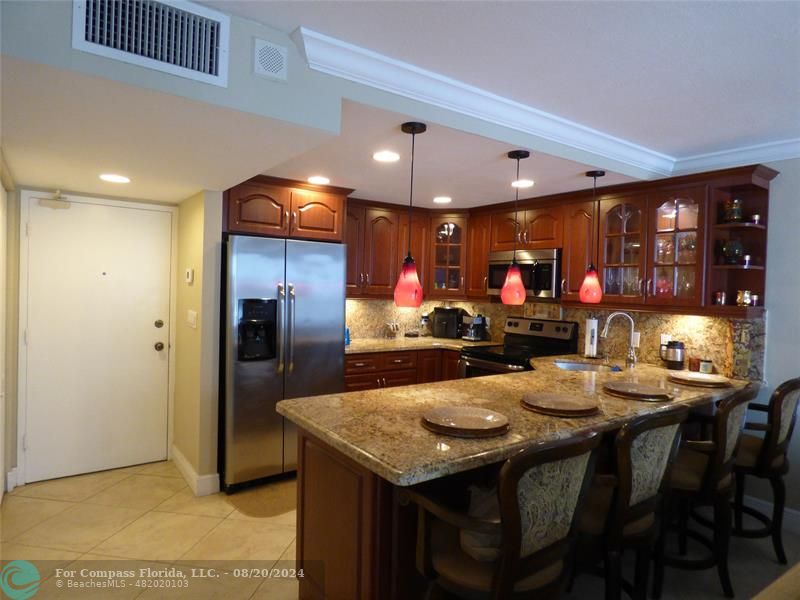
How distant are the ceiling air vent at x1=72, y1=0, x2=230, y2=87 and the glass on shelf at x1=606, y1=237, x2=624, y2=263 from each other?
300cm

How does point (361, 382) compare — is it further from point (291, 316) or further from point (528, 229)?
point (528, 229)

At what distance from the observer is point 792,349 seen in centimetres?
296

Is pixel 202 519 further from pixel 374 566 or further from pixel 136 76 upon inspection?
pixel 136 76

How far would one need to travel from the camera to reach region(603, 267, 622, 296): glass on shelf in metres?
3.59

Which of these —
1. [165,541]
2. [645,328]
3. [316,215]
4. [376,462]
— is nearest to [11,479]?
[165,541]

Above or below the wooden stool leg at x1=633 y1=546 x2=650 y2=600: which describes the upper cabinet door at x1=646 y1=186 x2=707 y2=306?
above

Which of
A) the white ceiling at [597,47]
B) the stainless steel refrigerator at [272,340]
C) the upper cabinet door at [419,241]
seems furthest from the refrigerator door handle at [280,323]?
the white ceiling at [597,47]

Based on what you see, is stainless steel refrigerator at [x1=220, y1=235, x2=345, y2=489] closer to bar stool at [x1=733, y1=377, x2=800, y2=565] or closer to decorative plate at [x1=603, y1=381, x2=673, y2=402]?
decorative plate at [x1=603, y1=381, x2=673, y2=402]

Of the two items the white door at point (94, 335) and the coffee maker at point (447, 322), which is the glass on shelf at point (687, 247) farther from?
the white door at point (94, 335)

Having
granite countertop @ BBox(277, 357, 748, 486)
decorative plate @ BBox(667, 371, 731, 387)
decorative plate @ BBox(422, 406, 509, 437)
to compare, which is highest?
decorative plate @ BBox(667, 371, 731, 387)

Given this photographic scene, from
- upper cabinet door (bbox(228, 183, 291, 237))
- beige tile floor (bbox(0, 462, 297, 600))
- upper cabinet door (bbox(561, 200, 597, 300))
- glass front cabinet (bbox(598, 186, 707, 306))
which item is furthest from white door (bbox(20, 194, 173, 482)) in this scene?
glass front cabinet (bbox(598, 186, 707, 306))

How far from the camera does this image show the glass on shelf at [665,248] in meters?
3.30

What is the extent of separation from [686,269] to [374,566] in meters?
2.82

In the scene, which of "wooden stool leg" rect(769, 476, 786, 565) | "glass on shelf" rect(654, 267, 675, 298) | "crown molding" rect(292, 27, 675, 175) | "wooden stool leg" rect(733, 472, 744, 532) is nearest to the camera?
"crown molding" rect(292, 27, 675, 175)
